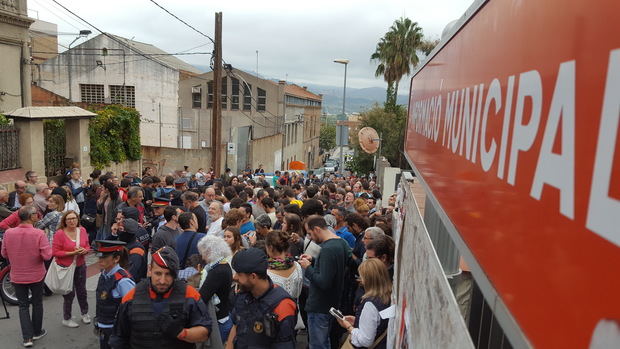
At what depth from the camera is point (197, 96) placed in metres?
46.0

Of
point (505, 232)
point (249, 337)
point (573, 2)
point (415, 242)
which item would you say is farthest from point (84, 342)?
point (573, 2)

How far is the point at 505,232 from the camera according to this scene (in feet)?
4.39

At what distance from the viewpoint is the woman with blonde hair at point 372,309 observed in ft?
13.1

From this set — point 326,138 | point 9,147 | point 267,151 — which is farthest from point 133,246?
point 326,138

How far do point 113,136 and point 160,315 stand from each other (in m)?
15.9

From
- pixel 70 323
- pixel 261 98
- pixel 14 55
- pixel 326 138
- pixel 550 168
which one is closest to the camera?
pixel 550 168

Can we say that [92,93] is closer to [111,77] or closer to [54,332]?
[111,77]

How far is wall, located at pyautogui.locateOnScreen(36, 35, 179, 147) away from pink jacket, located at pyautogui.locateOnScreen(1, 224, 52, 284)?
31.4 meters

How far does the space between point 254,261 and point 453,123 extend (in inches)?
73.4

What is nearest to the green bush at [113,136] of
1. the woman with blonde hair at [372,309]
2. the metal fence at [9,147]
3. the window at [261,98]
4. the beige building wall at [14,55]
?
the metal fence at [9,147]

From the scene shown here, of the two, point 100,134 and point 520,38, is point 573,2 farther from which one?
point 100,134

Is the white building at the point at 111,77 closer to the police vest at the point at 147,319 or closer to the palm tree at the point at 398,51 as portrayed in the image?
the palm tree at the point at 398,51

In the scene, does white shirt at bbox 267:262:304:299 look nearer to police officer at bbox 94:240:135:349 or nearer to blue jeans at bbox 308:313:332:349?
blue jeans at bbox 308:313:332:349

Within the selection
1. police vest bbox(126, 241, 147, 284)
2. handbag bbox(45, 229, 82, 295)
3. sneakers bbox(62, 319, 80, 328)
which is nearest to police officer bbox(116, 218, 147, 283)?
police vest bbox(126, 241, 147, 284)
